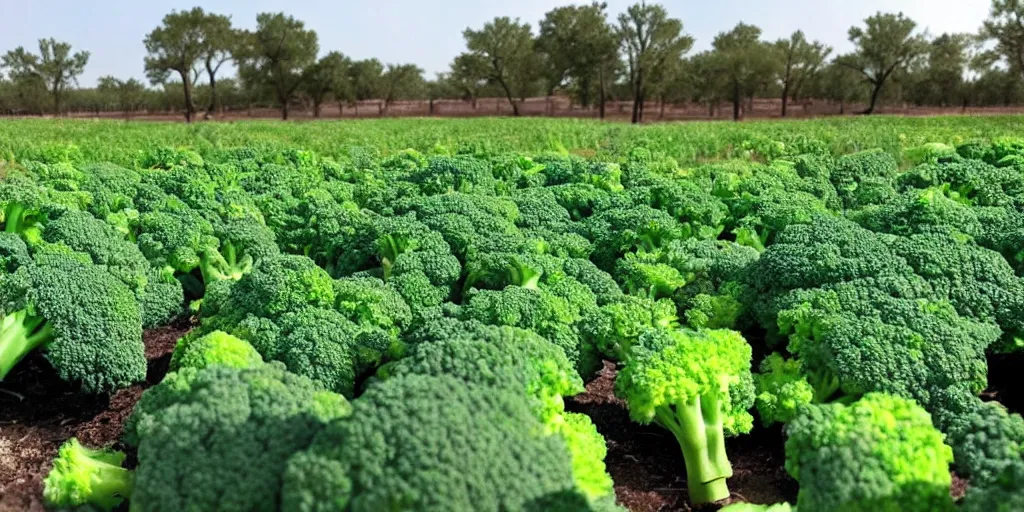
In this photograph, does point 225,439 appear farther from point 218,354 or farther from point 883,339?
point 883,339

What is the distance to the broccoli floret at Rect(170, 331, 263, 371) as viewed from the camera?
364cm

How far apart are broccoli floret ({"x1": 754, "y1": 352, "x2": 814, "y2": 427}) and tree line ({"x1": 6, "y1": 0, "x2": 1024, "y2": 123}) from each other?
4985 cm

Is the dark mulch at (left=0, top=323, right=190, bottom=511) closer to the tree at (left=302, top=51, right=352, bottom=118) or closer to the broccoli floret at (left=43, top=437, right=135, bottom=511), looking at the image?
the broccoli floret at (left=43, top=437, right=135, bottom=511)

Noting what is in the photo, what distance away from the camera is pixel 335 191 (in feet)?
27.8

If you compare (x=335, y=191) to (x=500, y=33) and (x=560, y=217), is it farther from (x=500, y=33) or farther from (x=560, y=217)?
(x=500, y=33)

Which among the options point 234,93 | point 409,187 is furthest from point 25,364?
point 234,93

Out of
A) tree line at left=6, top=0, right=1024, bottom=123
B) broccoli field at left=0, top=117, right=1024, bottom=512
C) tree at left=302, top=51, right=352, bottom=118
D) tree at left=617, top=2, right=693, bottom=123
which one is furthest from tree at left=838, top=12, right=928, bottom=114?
broccoli field at left=0, top=117, right=1024, bottom=512

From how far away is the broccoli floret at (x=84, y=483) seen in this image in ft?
10.6

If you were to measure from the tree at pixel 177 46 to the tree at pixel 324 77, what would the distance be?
35.0ft

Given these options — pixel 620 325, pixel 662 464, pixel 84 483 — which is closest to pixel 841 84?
pixel 620 325

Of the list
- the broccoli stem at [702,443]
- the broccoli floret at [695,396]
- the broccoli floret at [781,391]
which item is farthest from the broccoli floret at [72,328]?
the broccoli floret at [781,391]

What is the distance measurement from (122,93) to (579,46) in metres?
67.3

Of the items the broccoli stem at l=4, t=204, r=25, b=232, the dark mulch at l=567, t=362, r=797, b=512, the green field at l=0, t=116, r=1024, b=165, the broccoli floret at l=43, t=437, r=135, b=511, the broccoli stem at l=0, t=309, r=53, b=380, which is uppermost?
the green field at l=0, t=116, r=1024, b=165

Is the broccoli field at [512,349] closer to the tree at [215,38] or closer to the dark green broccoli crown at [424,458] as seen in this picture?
the dark green broccoli crown at [424,458]
